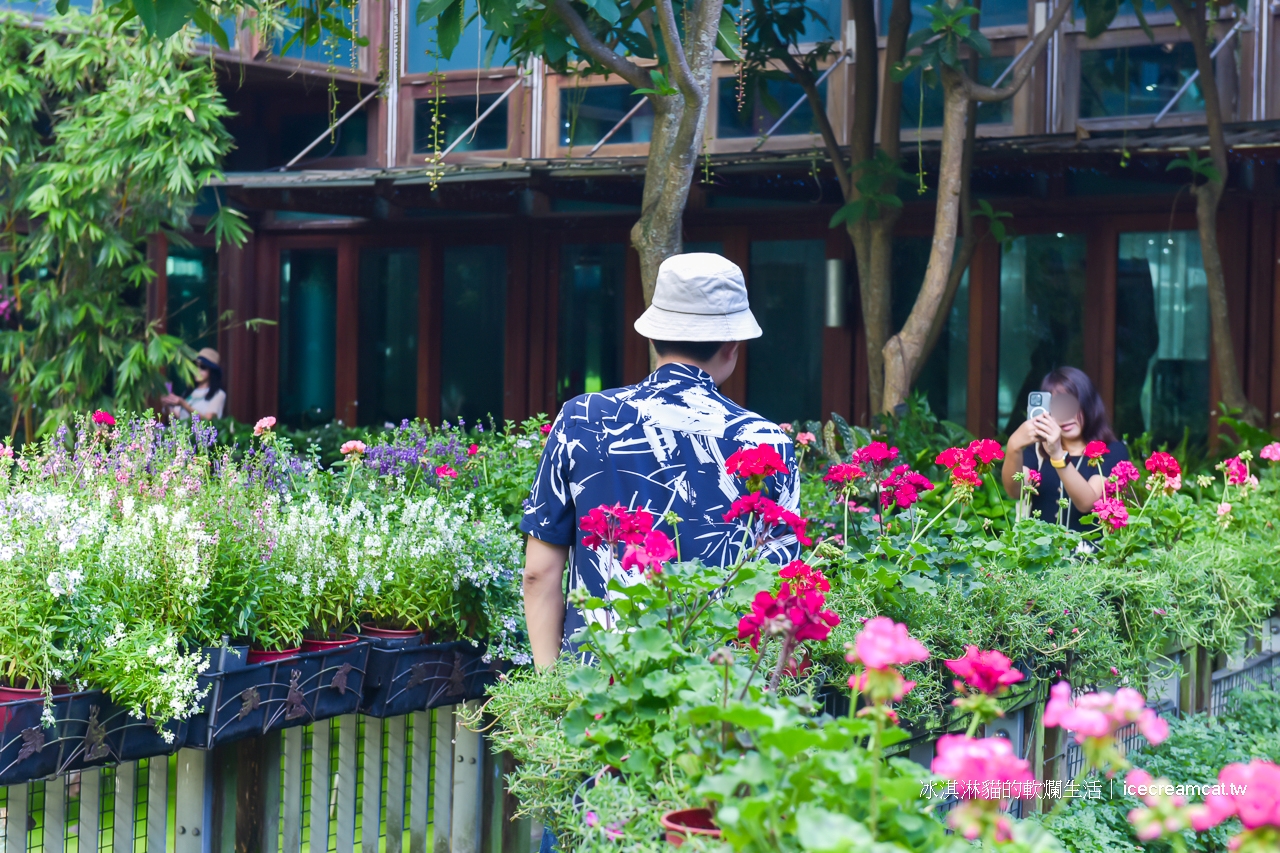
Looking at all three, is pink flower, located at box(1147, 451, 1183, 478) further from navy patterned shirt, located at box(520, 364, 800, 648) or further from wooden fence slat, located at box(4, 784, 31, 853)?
wooden fence slat, located at box(4, 784, 31, 853)

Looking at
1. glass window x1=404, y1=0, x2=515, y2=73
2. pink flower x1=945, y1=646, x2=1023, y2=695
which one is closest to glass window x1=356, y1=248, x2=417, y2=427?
glass window x1=404, y1=0, x2=515, y2=73

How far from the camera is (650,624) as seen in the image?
6.21 feet

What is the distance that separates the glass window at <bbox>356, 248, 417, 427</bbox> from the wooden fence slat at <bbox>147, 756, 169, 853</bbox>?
966cm

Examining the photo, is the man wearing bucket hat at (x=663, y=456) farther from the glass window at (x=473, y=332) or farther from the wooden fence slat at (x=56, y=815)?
the glass window at (x=473, y=332)

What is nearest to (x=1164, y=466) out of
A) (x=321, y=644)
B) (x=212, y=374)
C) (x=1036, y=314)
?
(x=321, y=644)

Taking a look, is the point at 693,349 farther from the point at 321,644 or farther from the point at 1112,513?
the point at 1112,513

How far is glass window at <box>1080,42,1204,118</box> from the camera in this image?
9.43 metres

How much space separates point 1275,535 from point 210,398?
8.00m

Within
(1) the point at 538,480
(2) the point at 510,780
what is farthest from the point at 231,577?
(2) the point at 510,780

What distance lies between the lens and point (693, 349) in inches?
98.6

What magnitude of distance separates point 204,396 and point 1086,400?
7.50 metres

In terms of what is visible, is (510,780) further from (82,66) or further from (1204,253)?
(82,66)

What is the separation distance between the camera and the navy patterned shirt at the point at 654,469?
2455 mm

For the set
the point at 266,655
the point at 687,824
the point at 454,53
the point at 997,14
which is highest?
the point at 454,53
